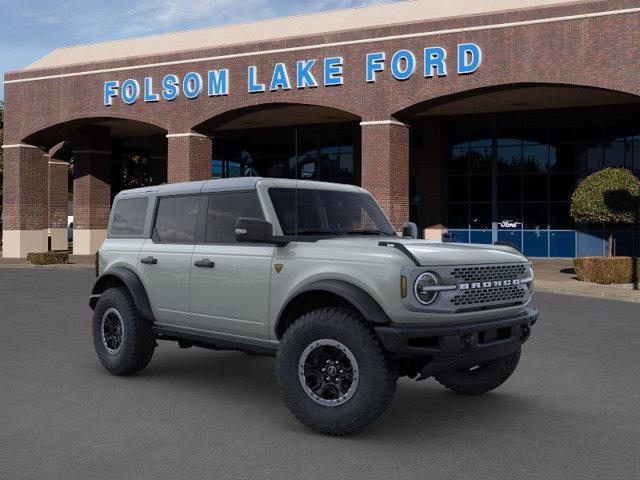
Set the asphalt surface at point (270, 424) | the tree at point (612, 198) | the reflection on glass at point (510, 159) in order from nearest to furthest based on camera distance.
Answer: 1. the asphalt surface at point (270, 424)
2. the tree at point (612, 198)
3. the reflection on glass at point (510, 159)

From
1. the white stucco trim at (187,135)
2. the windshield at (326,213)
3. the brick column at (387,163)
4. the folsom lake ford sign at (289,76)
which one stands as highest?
the folsom lake ford sign at (289,76)

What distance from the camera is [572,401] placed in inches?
273

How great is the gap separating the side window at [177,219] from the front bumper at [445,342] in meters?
2.77

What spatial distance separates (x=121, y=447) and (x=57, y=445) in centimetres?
50

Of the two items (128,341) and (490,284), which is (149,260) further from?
(490,284)

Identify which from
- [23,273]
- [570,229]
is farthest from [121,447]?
[570,229]

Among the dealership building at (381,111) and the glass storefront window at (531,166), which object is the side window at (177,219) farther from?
the glass storefront window at (531,166)

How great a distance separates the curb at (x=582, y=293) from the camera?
17423mm

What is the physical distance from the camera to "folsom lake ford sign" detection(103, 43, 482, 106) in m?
25.2

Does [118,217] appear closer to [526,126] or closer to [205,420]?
[205,420]

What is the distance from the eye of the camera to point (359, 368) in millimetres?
5570

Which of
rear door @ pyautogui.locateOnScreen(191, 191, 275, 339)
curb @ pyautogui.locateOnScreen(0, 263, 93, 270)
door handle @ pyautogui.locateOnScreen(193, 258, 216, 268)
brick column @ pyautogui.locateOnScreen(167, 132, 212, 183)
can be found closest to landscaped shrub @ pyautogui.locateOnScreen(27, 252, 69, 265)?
curb @ pyautogui.locateOnScreen(0, 263, 93, 270)

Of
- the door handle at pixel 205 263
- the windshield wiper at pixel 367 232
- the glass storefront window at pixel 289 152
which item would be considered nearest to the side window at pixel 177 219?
the door handle at pixel 205 263

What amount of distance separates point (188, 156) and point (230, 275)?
2418 cm
